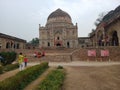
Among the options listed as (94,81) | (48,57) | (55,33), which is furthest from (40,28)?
(94,81)

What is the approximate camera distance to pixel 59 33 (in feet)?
163

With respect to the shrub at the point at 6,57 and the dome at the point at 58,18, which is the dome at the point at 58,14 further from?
the shrub at the point at 6,57

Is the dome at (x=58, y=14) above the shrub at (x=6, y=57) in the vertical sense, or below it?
above

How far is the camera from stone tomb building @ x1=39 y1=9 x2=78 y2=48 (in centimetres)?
4928

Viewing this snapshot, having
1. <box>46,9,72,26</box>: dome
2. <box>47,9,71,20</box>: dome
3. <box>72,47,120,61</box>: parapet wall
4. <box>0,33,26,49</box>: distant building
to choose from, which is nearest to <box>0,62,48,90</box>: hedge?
<box>72,47,120,61</box>: parapet wall

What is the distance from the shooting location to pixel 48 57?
23.4m

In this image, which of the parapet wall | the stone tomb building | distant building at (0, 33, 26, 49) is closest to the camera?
the parapet wall

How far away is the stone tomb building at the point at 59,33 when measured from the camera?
4928cm

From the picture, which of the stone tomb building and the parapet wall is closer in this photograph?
the parapet wall

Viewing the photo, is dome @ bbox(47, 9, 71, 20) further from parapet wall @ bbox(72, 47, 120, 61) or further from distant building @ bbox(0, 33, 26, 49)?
parapet wall @ bbox(72, 47, 120, 61)

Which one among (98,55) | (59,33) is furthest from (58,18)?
(98,55)

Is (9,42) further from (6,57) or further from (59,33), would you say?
(6,57)

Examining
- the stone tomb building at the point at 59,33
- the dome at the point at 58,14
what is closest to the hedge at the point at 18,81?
the stone tomb building at the point at 59,33

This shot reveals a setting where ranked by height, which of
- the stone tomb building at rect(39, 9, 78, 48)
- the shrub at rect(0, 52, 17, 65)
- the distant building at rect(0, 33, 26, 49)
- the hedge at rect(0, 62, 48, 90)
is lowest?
the hedge at rect(0, 62, 48, 90)
